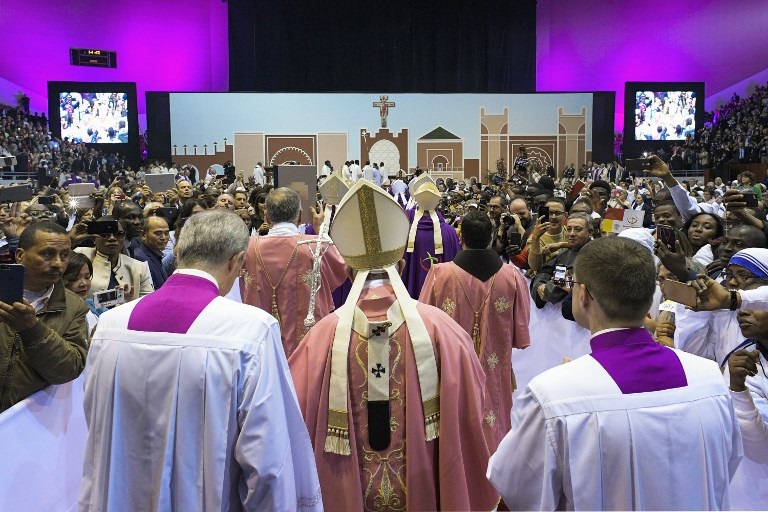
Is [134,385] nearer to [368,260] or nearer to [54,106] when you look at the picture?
[368,260]

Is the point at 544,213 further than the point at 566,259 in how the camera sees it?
Yes

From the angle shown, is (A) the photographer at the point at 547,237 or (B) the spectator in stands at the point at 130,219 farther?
(A) the photographer at the point at 547,237

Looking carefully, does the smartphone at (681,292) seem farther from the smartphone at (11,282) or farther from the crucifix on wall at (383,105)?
the crucifix on wall at (383,105)

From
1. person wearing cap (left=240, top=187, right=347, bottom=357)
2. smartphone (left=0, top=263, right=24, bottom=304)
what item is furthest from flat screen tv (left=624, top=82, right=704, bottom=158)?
smartphone (left=0, top=263, right=24, bottom=304)

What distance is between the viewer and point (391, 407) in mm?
2877

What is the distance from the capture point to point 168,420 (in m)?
2.40

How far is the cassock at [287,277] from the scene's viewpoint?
5.24 meters

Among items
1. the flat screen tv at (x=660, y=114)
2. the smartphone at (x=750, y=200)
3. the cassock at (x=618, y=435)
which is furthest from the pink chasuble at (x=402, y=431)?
the flat screen tv at (x=660, y=114)

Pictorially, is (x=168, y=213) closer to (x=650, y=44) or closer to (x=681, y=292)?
(x=681, y=292)

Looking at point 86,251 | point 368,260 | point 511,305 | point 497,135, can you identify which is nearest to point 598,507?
point 368,260

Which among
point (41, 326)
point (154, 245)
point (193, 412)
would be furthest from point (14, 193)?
point (193, 412)

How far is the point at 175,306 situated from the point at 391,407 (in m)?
0.90

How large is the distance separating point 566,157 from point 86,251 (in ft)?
80.5

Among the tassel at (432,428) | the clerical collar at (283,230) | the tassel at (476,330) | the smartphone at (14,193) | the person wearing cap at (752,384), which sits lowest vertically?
the tassel at (476,330)
